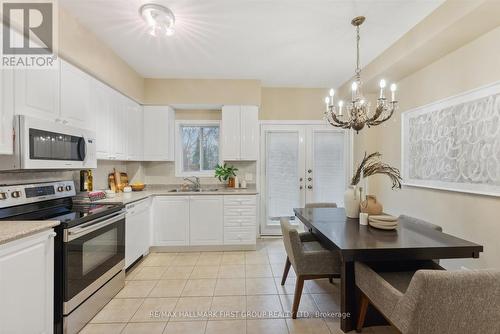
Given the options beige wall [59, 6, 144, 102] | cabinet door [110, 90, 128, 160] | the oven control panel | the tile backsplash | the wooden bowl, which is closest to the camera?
the oven control panel

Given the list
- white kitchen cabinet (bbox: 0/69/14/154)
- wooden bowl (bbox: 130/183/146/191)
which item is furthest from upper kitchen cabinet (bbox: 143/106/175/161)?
white kitchen cabinet (bbox: 0/69/14/154)

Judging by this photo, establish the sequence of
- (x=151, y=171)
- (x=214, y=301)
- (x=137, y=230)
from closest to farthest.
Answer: (x=214, y=301), (x=137, y=230), (x=151, y=171)

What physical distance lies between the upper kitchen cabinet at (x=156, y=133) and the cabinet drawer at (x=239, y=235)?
1.56 metres

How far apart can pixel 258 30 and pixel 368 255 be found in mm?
2297

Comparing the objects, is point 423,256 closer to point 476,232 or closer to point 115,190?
point 476,232

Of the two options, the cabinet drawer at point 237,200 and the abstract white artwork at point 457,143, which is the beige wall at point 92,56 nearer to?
the cabinet drawer at point 237,200

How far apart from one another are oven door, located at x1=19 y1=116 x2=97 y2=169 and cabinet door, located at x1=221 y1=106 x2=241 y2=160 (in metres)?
1.94

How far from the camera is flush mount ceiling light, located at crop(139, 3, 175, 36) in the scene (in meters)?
2.16

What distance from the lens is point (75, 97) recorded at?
2.48m

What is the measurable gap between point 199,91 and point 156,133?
0.98 m

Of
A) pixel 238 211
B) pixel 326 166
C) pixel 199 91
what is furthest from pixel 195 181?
pixel 326 166

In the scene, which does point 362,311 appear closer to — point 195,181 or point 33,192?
point 33,192

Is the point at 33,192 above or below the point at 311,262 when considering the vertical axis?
above

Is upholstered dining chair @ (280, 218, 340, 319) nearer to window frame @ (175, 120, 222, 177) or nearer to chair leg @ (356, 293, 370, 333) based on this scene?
chair leg @ (356, 293, 370, 333)
